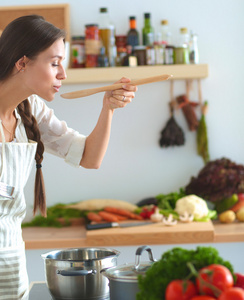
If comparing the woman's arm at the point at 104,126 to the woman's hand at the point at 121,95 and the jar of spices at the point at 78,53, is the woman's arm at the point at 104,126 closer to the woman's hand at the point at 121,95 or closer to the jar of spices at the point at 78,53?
the woman's hand at the point at 121,95

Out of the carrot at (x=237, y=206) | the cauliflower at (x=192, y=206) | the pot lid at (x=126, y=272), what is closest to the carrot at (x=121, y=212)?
the cauliflower at (x=192, y=206)

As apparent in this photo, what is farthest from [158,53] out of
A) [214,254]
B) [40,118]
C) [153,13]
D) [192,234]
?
[214,254]

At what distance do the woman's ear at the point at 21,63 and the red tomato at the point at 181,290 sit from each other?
756mm

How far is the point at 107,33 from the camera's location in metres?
2.89

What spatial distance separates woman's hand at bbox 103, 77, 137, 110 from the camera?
1322 mm

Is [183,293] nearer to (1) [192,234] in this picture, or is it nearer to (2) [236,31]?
(1) [192,234]

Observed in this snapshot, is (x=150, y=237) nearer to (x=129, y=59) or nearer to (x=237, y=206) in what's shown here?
(x=237, y=206)

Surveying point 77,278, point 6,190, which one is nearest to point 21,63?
point 6,190

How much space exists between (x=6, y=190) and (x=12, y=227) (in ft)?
0.33

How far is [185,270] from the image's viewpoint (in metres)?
0.83

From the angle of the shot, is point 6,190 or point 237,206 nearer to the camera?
point 6,190

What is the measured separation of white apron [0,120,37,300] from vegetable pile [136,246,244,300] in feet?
1.65

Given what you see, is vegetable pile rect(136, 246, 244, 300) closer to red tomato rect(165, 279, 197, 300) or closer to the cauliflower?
red tomato rect(165, 279, 197, 300)

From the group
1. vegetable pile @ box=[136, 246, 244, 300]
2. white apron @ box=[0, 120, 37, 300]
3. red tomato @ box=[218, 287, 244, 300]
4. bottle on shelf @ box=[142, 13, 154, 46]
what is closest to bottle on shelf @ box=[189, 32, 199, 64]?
bottle on shelf @ box=[142, 13, 154, 46]
